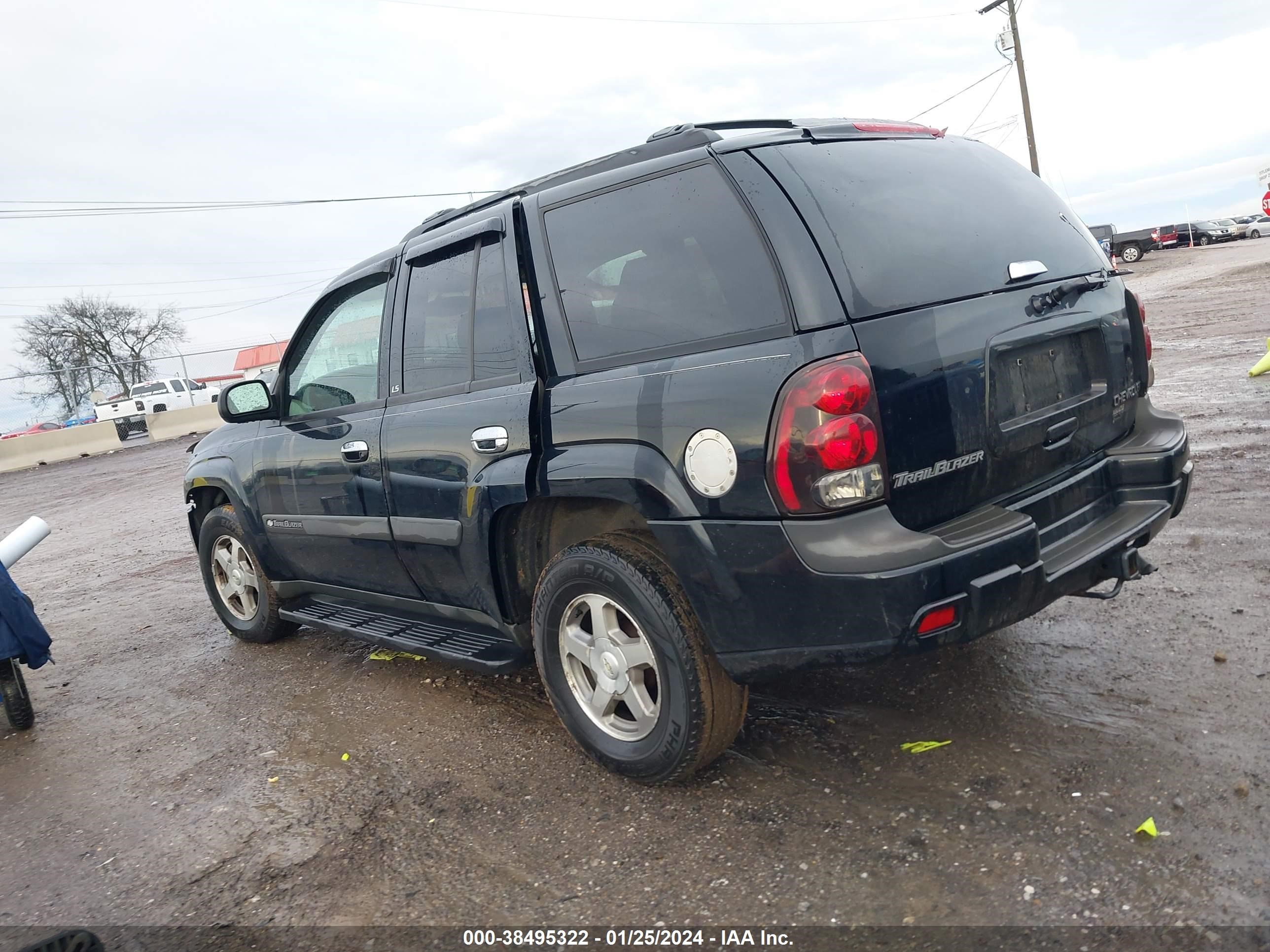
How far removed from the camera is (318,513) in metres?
4.51

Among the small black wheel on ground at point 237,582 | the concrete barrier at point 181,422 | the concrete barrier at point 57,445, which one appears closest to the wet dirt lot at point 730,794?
the small black wheel on ground at point 237,582

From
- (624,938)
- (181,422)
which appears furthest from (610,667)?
(181,422)

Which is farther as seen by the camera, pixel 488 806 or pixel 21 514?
pixel 21 514

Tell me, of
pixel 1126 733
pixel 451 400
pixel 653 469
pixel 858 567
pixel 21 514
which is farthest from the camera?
pixel 21 514

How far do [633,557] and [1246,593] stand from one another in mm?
2767

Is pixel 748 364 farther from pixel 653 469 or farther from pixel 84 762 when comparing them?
pixel 84 762

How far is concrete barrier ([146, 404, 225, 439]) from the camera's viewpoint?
2798 cm

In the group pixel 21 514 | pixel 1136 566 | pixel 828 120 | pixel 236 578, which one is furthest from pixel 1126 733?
pixel 21 514

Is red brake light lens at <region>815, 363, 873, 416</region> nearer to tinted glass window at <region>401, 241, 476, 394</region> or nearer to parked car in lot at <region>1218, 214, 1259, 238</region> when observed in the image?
tinted glass window at <region>401, 241, 476, 394</region>

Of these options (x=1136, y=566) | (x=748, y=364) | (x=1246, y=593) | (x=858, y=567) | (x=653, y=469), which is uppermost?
(x=748, y=364)

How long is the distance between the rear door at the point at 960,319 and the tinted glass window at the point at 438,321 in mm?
1364

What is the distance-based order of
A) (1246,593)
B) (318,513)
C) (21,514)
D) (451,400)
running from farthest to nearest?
(21,514)
(318,513)
(1246,593)
(451,400)

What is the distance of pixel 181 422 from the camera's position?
28891mm

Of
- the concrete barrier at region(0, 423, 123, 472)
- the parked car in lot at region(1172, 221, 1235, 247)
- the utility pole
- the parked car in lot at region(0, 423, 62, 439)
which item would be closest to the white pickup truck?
the parked car in lot at region(0, 423, 62, 439)
